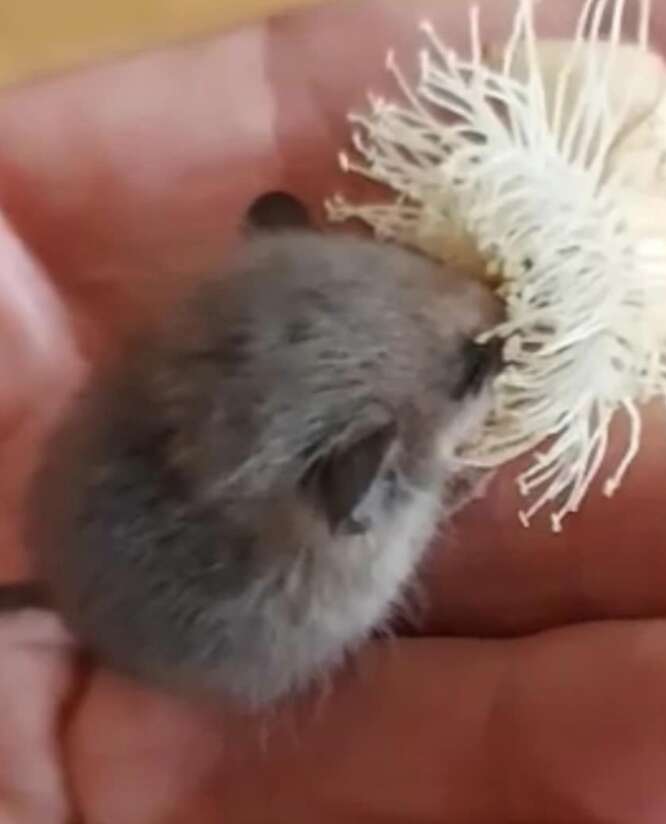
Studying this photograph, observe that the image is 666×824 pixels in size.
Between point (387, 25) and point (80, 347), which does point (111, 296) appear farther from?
point (387, 25)

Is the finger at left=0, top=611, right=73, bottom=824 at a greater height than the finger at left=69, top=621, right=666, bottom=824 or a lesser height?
lesser

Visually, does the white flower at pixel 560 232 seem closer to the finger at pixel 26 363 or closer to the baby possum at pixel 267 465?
the baby possum at pixel 267 465

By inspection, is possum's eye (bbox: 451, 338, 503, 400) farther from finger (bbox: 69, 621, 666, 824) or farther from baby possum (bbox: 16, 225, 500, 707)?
finger (bbox: 69, 621, 666, 824)

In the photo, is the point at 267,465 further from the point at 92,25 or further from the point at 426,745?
the point at 92,25

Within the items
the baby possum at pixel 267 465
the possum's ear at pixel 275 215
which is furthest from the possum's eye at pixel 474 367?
the possum's ear at pixel 275 215

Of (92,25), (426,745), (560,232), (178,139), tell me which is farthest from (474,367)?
(92,25)

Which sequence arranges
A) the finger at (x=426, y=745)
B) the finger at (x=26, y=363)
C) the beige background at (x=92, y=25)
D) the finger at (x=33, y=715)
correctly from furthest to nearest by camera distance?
the beige background at (x=92, y=25) < the finger at (x=26, y=363) < the finger at (x=33, y=715) < the finger at (x=426, y=745)

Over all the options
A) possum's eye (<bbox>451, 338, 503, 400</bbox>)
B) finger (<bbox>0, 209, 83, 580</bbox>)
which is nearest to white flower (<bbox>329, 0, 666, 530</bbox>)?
possum's eye (<bbox>451, 338, 503, 400</bbox>)
